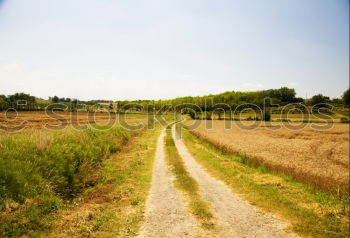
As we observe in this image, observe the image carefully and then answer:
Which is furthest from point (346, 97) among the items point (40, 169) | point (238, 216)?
point (40, 169)

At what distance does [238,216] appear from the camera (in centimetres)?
1103

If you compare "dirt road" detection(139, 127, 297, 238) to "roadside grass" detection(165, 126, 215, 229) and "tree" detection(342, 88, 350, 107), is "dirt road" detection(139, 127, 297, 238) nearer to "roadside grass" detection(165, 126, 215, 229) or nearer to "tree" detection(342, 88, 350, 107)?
"roadside grass" detection(165, 126, 215, 229)

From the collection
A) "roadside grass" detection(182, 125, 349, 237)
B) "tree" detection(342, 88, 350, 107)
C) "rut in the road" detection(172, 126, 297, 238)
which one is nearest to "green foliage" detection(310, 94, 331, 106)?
"tree" detection(342, 88, 350, 107)

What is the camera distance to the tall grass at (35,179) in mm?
8773

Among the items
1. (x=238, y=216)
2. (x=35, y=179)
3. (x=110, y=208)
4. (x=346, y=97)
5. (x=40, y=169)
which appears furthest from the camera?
(x=346, y=97)

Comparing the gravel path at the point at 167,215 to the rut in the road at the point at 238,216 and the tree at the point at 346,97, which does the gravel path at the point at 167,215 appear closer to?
the rut in the road at the point at 238,216

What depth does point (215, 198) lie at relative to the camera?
44.3ft

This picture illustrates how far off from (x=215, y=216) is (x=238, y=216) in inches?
43.8

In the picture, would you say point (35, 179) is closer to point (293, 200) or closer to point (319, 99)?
point (293, 200)

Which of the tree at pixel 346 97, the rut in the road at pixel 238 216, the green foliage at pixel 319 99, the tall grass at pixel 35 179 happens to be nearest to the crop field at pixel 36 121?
the tall grass at pixel 35 179

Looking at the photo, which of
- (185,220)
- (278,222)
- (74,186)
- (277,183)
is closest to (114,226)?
(185,220)

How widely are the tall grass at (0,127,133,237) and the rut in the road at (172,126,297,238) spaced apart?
7509mm

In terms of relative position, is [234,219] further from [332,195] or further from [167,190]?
[332,195]

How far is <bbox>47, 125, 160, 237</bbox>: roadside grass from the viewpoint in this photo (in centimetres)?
904
